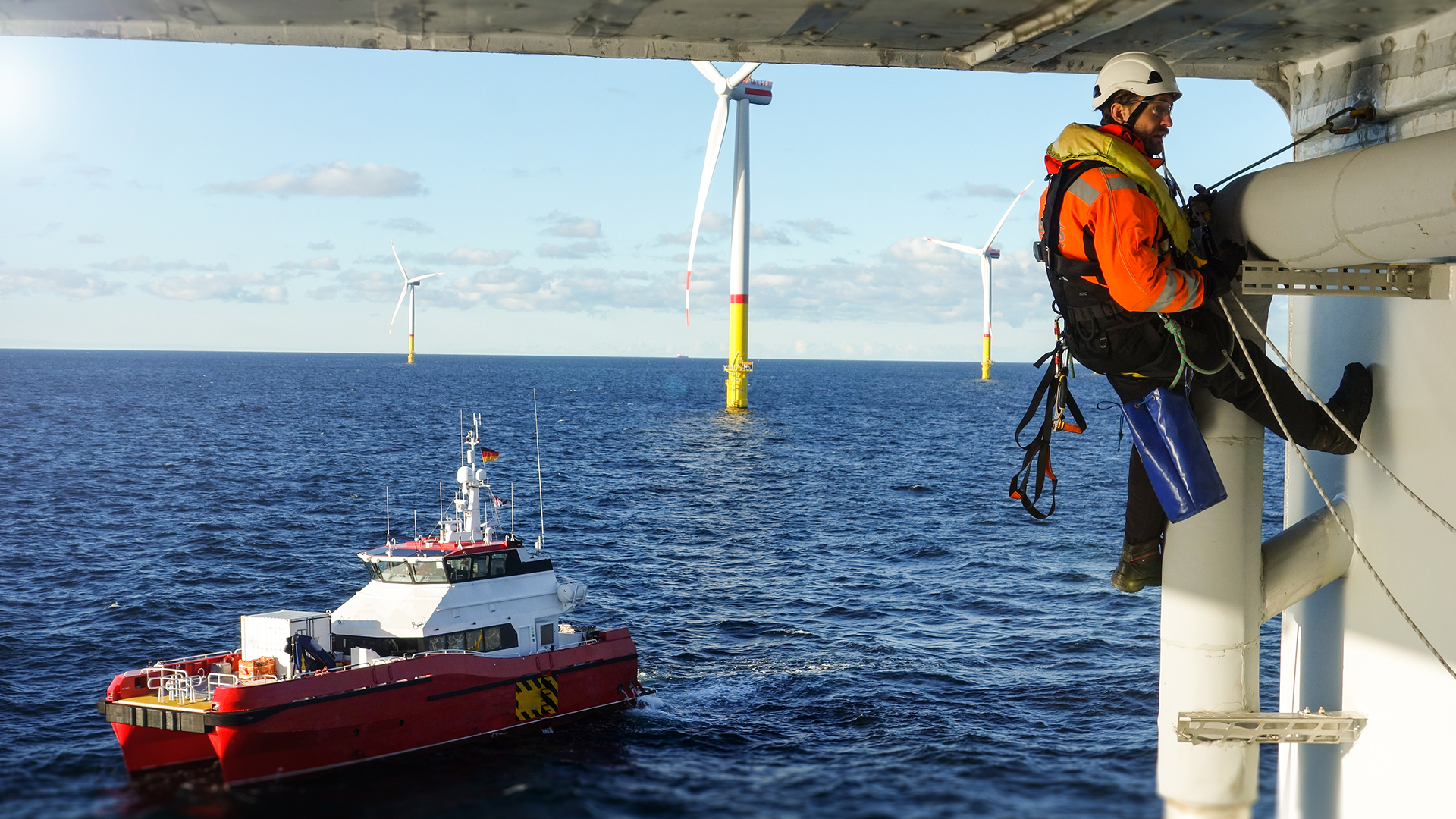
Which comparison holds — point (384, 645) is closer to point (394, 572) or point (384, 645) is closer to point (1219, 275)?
point (394, 572)

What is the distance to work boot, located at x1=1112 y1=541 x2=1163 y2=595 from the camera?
26.3ft

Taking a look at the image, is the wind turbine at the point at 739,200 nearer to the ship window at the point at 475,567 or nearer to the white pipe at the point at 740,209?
the white pipe at the point at 740,209

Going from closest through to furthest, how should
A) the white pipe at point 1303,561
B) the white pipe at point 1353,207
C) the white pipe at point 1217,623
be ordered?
the white pipe at point 1353,207
the white pipe at point 1217,623
the white pipe at point 1303,561

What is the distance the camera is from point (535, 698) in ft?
75.2

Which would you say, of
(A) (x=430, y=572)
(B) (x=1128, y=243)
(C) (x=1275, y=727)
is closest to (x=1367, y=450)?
(C) (x=1275, y=727)

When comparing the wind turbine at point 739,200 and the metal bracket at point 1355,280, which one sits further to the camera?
the wind turbine at point 739,200

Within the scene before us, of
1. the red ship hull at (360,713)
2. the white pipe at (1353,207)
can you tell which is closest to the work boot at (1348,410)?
the white pipe at (1353,207)

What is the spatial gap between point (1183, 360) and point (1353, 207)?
1.40m

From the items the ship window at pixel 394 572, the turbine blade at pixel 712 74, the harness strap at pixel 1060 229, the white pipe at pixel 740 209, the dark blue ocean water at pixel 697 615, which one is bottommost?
the dark blue ocean water at pixel 697 615

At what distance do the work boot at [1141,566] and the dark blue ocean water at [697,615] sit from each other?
4826 mm

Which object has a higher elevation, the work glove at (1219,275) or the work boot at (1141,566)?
the work glove at (1219,275)

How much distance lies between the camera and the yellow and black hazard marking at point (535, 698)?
74.3 feet

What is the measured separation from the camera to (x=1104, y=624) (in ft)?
101

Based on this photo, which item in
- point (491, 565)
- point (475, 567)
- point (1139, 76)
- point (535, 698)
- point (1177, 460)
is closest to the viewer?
point (1139, 76)
